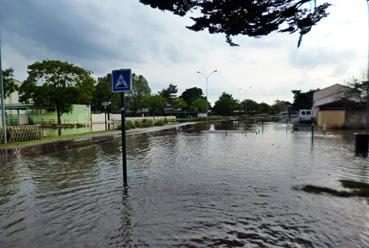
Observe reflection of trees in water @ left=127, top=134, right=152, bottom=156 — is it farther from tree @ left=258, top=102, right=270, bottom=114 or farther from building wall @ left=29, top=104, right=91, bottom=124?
tree @ left=258, top=102, right=270, bottom=114

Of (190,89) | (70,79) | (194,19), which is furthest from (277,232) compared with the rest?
(190,89)

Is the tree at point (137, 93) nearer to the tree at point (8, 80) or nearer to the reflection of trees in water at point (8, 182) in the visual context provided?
the tree at point (8, 80)

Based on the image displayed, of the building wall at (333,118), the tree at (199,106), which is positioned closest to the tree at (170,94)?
the tree at (199,106)

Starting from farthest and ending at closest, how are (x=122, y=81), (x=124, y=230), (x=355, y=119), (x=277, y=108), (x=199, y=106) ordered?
(x=277, y=108) < (x=199, y=106) < (x=355, y=119) < (x=122, y=81) < (x=124, y=230)

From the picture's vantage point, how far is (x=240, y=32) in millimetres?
6230

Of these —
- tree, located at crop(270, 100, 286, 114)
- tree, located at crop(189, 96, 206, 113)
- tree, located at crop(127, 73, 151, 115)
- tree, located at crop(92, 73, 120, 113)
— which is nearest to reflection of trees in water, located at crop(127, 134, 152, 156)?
tree, located at crop(92, 73, 120, 113)

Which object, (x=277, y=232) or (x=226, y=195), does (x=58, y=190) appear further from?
(x=277, y=232)

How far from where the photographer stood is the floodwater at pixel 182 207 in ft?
15.2

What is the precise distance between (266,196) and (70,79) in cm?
2599

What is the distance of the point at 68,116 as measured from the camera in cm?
3108

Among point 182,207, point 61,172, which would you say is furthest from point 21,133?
point 182,207

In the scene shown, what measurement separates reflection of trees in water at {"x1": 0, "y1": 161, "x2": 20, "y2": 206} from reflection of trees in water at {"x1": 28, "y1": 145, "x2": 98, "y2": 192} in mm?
523

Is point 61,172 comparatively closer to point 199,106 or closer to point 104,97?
point 104,97

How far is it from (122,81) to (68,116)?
26.2m
